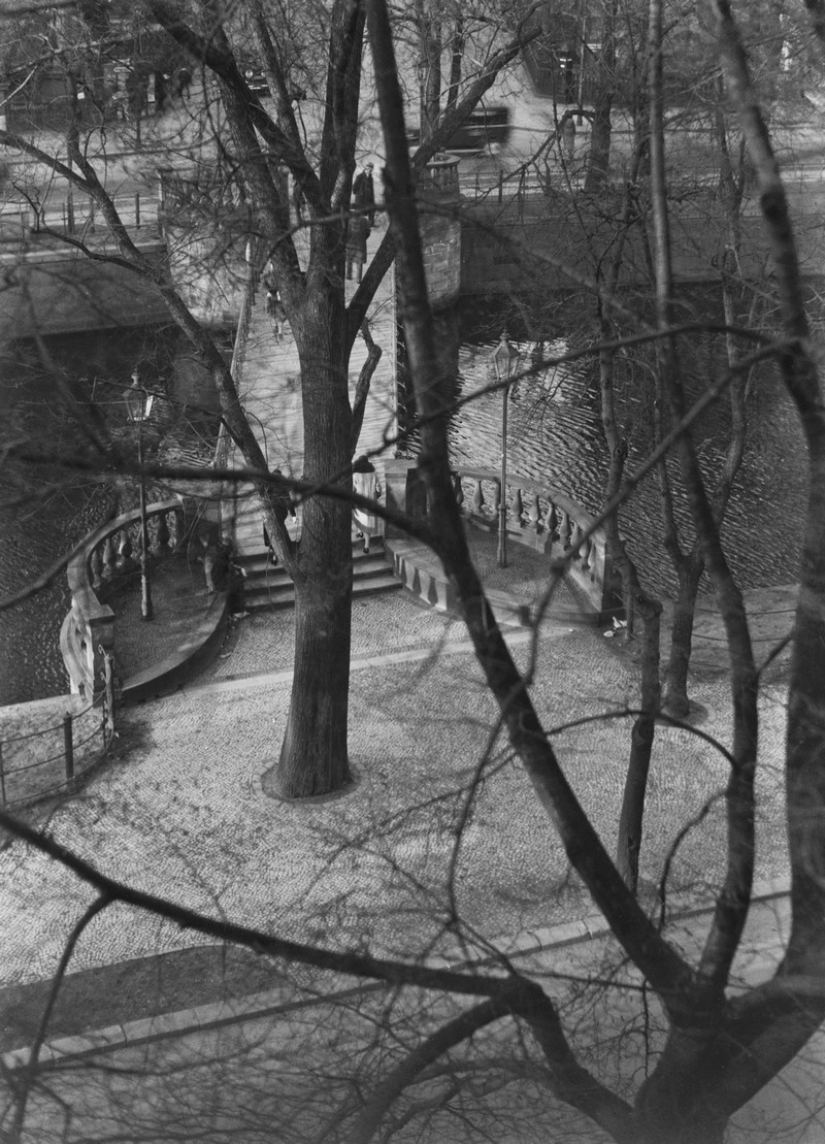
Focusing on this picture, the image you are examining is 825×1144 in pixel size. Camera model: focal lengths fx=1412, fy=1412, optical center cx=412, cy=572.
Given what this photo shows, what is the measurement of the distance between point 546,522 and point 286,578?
389cm

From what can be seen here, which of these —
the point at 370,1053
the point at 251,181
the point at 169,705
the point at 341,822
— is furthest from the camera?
the point at 169,705

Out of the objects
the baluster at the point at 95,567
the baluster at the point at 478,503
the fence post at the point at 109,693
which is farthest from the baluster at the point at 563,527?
the fence post at the point at 109,693

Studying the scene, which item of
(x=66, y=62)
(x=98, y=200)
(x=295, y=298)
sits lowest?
(x=295, y=298)

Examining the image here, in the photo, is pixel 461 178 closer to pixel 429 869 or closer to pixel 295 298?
pixel 295 298

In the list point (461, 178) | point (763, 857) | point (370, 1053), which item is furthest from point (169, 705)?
point (461, 178)

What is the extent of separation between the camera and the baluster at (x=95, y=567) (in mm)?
18562

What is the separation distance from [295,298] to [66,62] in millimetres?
3960

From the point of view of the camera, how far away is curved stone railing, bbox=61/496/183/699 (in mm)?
16875

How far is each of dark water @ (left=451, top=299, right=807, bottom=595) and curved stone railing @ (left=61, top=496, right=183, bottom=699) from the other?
205 inches

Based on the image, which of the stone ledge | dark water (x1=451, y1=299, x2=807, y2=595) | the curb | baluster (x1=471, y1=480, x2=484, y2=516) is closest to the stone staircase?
the stone ledge

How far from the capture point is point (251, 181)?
12625 mm

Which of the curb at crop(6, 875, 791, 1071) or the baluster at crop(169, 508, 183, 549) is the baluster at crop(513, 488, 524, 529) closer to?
the baluster at crop(169, 508, 183, 549)

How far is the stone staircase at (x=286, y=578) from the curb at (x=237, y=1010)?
8.52 m

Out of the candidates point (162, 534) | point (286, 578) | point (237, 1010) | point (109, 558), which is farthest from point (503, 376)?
point (237, 1010)
